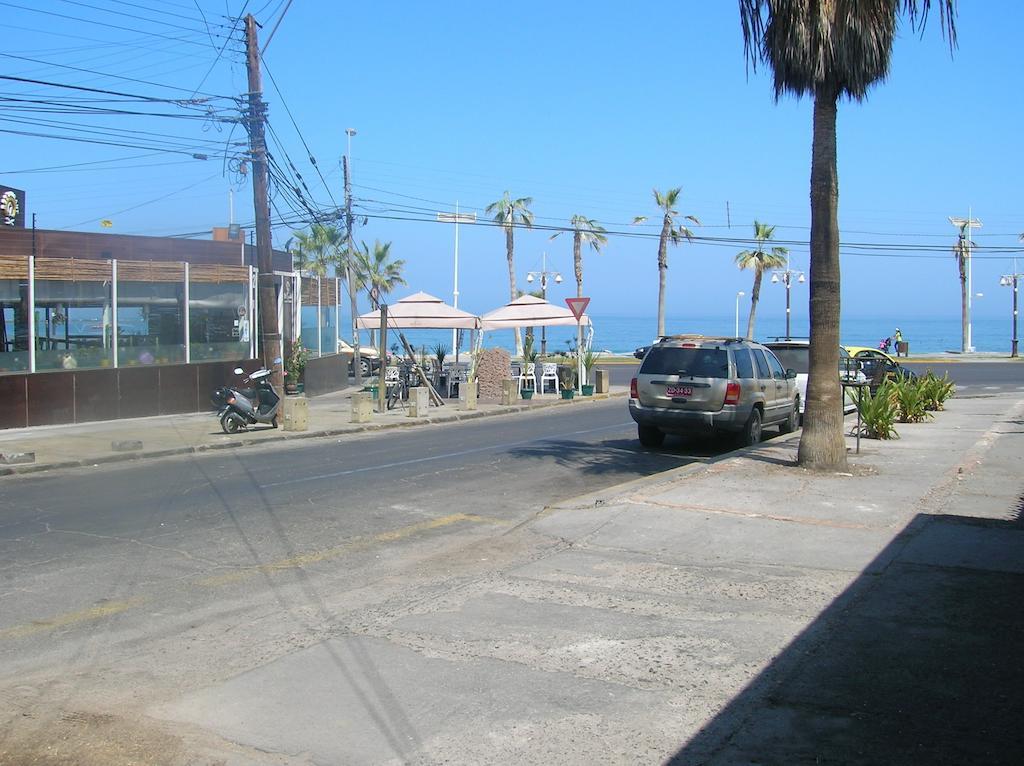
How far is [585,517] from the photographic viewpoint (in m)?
9.97

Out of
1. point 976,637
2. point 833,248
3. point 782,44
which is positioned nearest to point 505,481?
point 833,248

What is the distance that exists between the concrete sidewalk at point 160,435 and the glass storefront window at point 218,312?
211 cm

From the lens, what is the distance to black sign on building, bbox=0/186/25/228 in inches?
941

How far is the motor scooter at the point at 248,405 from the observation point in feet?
62.6

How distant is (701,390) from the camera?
15.7 m

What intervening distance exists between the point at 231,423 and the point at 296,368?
29.1 ft

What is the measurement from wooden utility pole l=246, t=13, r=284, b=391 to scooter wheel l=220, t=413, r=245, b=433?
1338mm

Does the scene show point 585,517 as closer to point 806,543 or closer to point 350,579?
point 806,543

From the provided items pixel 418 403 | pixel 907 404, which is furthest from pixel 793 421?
pixel 418 403

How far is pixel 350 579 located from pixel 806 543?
4.06m

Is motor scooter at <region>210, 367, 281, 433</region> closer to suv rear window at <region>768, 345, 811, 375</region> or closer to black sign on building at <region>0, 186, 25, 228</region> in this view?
black sign on building at <region>0, 186, 25, 228</region>

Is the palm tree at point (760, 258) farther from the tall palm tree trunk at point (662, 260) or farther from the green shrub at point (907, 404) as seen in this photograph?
the green shrub at point (907, 404)

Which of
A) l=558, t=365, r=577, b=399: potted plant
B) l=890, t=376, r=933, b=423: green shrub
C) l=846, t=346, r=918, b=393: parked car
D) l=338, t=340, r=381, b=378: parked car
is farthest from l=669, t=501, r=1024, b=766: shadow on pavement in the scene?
l=338, t=340, r=381, b=378: parked car

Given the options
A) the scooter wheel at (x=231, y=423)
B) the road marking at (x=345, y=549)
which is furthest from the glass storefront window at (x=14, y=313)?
the road marking at (x=345, y=549)
